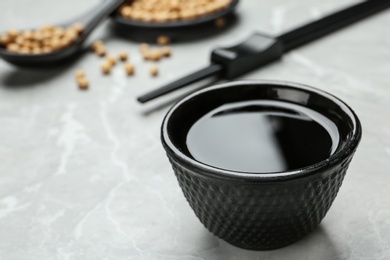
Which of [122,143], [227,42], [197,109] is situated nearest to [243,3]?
[227,42]

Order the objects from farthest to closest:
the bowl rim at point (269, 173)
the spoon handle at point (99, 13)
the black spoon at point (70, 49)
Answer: the spoon handle at point (99, 13) → the black spoon at point (70, 49) → the bowl rim at point (269, 173)

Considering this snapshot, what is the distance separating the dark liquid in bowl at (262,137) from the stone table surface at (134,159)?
81 millimetres

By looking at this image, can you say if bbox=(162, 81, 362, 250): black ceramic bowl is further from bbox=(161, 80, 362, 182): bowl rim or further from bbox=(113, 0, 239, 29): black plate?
bbox=(113, 0, 239, 29): black plate

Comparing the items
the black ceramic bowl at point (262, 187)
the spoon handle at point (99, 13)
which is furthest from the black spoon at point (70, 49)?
the black ceramic bowl at point (262, 187)

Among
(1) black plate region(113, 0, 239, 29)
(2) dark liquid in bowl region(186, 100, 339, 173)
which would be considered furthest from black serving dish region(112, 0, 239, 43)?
(2) dark liquid in bowl region(186, 100, 339, 173)

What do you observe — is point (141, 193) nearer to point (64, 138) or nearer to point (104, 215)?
point (104, 215)

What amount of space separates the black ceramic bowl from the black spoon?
0.41 meters

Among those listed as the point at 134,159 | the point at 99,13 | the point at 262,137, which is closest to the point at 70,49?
the point at 99,13

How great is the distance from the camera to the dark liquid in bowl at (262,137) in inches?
19.1

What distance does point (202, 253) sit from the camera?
522 millimetres

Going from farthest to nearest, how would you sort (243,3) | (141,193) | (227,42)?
1. (243,3)
2. (227,42)
3. (141,193)

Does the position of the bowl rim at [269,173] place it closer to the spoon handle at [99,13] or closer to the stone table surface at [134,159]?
the stone table surface at [134,159]

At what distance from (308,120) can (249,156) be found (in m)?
0.07

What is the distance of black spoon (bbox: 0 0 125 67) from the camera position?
0.86 metres
